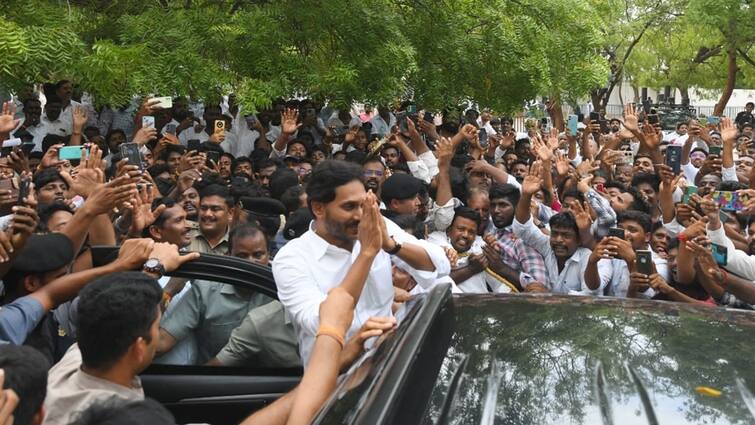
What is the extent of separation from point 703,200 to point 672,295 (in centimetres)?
69

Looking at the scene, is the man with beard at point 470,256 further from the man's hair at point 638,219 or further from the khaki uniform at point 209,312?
the khaki uniform at point 209,312

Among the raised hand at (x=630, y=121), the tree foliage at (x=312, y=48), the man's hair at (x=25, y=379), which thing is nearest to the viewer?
the man's hair at (x=25, y=379)

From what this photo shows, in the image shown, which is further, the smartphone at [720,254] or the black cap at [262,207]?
the black cap at [262,207]

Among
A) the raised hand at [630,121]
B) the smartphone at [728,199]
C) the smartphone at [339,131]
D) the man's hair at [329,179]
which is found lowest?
the smartphone at [339,131]

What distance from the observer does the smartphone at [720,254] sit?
477 centimetres

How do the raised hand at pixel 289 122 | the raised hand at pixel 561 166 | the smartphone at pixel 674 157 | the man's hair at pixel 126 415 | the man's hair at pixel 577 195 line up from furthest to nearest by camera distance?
the raised hand at pixel 289 122
the raised hand at pixel 561 166
the smartphone at pixel 674 157
the man's hair at pixel 577 195
the man's hair at pixel 126 415

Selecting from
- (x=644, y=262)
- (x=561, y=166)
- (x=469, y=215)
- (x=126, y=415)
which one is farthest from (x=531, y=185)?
(x=126, y=415)

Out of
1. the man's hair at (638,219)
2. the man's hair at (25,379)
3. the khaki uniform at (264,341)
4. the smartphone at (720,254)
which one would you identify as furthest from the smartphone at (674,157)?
the man's hair at (25,379)

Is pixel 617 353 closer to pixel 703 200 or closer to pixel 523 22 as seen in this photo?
pixel 703 200

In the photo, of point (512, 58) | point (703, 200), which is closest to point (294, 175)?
point (512, 58)

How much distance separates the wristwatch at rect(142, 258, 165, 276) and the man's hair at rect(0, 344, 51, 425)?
1020 mm

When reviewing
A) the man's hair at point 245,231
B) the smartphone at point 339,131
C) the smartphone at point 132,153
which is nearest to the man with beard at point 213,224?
the smartphone at point 132,153

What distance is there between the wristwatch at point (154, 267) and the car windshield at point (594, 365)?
1.22 m

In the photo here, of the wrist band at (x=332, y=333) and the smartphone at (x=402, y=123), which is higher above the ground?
the wrist band at (x=332, y=333)
